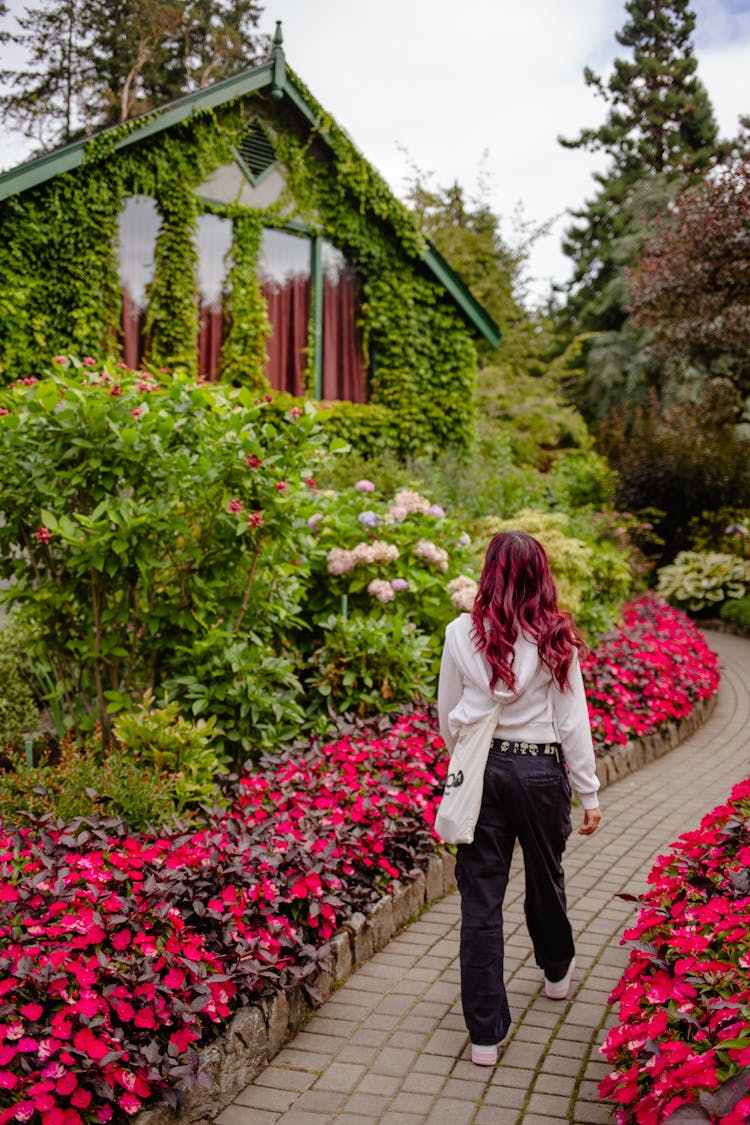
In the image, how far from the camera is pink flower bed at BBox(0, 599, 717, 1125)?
2.75 meters

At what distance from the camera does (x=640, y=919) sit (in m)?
3.39

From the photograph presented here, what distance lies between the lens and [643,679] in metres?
8.38

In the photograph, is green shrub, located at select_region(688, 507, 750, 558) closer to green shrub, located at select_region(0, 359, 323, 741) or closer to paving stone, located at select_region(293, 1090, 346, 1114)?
green shrub, located at select_region(0, 359, 323, 741)

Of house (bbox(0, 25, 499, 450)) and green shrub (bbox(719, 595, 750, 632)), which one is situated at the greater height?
house (bbox(0, 25, 499, 450))

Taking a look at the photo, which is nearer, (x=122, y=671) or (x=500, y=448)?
(x=122, y=671)

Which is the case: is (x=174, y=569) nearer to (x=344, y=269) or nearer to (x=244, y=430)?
(x=244, y=430)

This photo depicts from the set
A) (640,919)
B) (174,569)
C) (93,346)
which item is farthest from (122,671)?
(93,346)

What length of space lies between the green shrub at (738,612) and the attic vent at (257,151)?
963 cm

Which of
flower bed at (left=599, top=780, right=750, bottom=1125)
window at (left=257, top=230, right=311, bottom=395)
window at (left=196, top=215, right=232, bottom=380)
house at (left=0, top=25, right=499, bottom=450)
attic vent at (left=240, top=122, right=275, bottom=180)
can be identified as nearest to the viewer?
flower bed at (left=599, top=780, right=750, bottom=1125)

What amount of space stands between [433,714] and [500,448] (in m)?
8.11

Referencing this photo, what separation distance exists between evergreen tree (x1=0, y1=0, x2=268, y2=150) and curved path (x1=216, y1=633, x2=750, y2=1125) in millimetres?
23154

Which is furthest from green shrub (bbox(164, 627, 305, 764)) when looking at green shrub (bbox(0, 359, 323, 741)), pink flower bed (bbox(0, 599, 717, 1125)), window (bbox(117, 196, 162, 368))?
window (bbox(117, 196, 162, 368))

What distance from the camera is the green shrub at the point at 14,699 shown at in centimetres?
645

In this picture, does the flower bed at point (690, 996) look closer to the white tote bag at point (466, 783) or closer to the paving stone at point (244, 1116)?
the white tote bag at point (466, 783)
